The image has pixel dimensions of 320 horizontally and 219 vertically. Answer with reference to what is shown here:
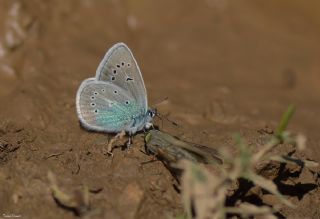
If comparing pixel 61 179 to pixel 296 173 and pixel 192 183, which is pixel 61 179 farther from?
pixel 296 173

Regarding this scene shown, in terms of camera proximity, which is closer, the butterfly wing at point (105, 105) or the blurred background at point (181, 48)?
the butterfly wing at point (105, 105)

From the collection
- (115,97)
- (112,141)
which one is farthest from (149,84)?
(112,141)

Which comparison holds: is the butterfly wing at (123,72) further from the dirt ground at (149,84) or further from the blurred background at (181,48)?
the blurred background at (181,48)

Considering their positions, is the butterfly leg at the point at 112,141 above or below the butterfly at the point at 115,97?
below

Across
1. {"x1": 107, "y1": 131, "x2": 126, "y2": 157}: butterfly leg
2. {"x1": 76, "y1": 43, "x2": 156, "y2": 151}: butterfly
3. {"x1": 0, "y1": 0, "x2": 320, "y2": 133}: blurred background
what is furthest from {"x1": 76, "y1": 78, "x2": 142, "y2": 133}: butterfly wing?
{"x1": 0, "y1": 0, "x2": 320, "y2": 133}: blurred background

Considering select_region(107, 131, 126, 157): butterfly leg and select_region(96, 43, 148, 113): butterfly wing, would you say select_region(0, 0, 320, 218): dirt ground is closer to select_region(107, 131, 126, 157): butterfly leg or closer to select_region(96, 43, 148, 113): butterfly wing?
select_region(107, 131, 126, 157): butterfly leg

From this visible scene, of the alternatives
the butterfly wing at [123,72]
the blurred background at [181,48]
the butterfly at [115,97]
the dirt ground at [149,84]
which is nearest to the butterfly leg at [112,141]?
the dirt ground at [149,84]
